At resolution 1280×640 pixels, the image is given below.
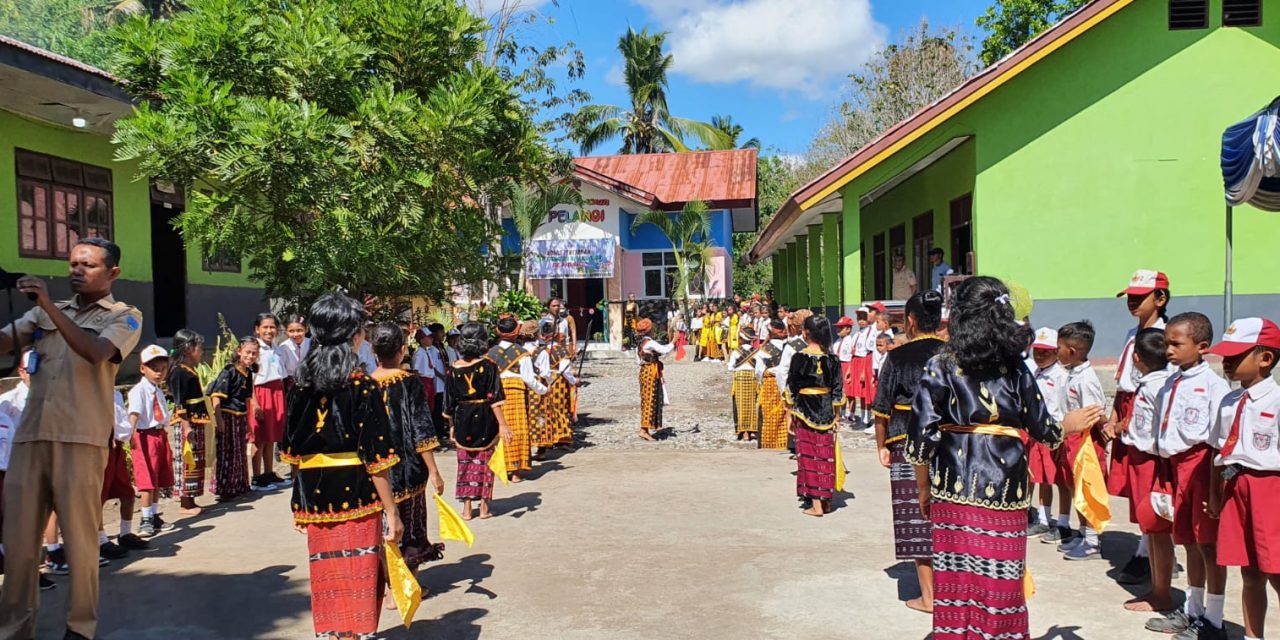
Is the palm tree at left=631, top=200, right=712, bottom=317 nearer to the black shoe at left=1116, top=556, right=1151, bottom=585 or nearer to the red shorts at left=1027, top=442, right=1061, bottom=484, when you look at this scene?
the red shorts at left=1027, top=442, right=1061, bottom=484

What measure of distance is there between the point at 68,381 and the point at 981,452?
14.2ft

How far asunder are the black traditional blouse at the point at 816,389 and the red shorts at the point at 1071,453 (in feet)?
5.81

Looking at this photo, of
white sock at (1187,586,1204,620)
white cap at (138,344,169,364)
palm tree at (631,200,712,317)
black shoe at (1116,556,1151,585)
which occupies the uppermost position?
palm tree at (631,200,712,317)

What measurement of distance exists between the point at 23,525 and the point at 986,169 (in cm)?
1289

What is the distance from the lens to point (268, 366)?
27.5 ft

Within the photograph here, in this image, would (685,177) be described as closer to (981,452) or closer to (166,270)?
(166,270)

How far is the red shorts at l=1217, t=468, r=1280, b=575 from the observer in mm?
3620

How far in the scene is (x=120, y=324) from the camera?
14.4 feet

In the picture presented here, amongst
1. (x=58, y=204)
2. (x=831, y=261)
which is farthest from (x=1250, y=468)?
(x=831, y=261)

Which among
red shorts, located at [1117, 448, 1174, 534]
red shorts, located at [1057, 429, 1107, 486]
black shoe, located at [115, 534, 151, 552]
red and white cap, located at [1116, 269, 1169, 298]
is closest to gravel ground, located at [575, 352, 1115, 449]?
red shorts, located at [1057, 429, 1107, 486]

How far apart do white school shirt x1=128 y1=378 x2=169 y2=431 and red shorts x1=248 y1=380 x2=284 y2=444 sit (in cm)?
149

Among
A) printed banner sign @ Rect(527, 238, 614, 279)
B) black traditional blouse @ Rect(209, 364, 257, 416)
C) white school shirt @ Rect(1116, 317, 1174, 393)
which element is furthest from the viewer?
printed banner sign @ Rect(527, 238, 614, 279)

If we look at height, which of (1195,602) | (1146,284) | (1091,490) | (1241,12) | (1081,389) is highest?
(1241,12)

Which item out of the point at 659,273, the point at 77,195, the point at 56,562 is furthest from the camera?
the point at 659,273
